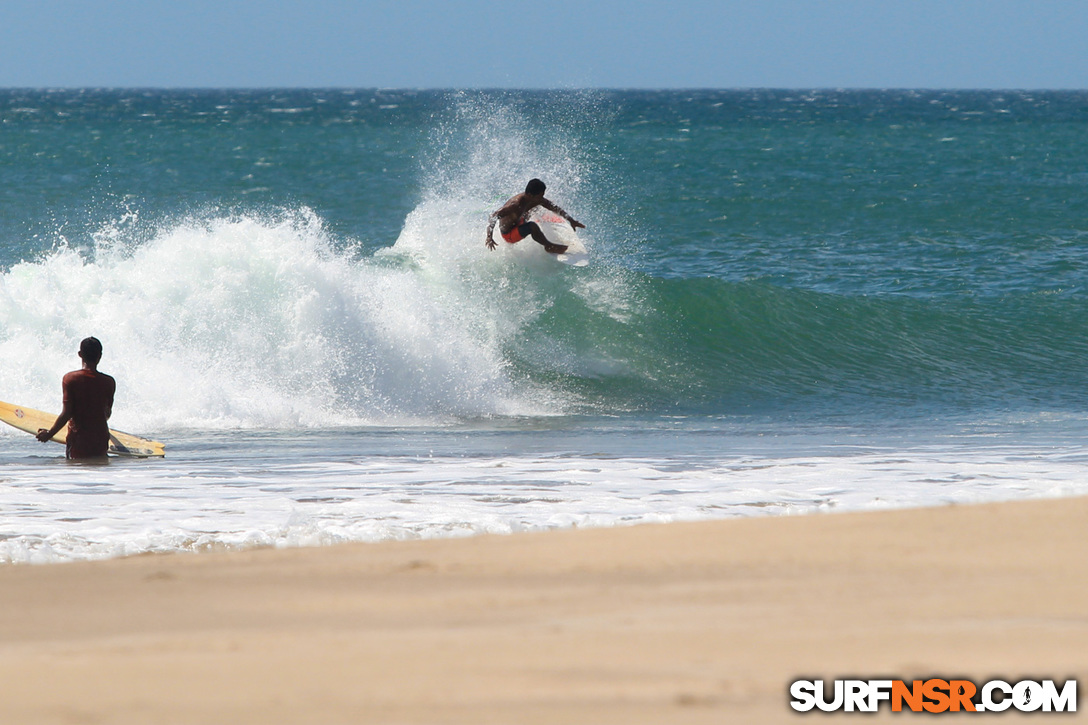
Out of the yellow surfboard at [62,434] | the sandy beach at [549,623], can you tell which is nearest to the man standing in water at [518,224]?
the yellow surfboard at [62,434]

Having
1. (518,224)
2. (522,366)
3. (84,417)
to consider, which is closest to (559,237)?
(518,224)

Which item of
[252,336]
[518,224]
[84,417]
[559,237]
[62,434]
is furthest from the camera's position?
[559,237]

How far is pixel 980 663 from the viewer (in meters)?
3.41

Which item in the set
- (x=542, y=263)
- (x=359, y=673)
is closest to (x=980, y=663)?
(x=359, y=673)

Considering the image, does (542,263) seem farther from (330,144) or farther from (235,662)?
(330,144)

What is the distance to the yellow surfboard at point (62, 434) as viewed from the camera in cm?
838

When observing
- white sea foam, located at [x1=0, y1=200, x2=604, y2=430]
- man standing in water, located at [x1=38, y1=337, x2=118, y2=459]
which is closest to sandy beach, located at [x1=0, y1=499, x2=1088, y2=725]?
man standing in water, located at [x1=38, y1=337, x2=118, y2=459]

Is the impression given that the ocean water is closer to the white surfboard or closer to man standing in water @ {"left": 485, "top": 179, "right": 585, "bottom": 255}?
the white surfboard

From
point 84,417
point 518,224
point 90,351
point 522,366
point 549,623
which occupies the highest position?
point 518,224

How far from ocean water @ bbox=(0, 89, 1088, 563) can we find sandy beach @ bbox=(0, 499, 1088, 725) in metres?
0.74

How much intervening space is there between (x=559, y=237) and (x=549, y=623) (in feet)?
33.9

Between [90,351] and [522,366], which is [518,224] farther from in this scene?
[90,351]

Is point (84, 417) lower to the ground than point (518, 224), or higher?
lower

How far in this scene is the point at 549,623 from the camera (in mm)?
3980
